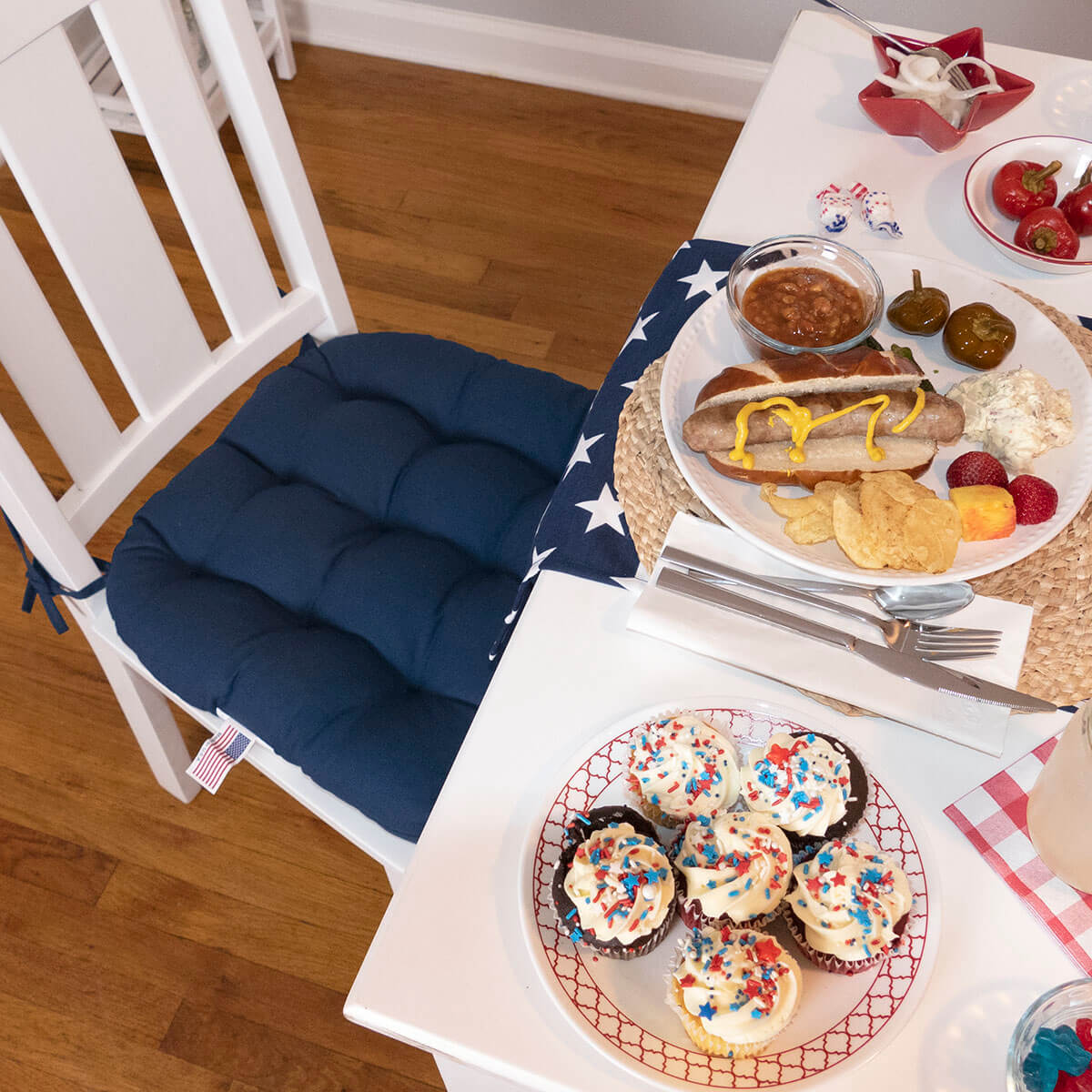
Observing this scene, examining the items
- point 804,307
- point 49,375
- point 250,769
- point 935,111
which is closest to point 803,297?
point 804,307

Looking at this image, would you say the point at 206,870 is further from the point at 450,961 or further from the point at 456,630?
the point at 450,961

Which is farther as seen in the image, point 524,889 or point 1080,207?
point 1080,207

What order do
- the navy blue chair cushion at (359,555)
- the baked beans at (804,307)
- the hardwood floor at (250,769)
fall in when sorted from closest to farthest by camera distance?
the baked beans at (804,307), the navy blue chair cushion at (359,555), the hardwood floor at (250,769)

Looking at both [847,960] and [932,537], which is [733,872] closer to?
[847,960]

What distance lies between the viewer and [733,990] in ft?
1.99

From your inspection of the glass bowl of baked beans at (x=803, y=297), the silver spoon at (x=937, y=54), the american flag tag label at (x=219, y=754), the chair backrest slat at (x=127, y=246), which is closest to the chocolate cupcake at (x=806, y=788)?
the glass bowl of baked beans at (x=803, y=297)

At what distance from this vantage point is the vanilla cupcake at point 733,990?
601 mm

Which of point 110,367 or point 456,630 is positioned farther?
point 110,367

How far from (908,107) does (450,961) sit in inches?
38.5

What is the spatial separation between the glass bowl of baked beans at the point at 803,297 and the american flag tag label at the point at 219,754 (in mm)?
643

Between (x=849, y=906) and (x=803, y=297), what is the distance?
1.72 ft

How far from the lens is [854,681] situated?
29.1 inches

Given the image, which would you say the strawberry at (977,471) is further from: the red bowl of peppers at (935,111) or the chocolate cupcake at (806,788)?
the red bowl of peppers at (935,111)

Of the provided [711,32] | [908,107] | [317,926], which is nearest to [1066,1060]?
[908,107]
